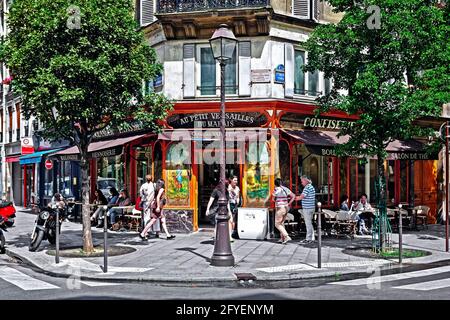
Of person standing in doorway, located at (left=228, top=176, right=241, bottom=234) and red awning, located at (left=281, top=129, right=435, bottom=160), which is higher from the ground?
red awning, located at (left=281, top=129, right=435, bottom=160)

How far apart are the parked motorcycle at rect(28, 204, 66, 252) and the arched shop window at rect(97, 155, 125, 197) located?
6763mm

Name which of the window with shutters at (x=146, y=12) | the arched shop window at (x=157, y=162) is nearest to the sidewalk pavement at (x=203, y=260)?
the arched shop window at (x=157, y=162)

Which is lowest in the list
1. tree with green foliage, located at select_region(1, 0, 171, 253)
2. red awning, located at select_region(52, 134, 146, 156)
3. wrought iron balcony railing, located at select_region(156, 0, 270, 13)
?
red awning, located at select_region(52, 134, 146, 156)

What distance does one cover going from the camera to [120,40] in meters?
13.0

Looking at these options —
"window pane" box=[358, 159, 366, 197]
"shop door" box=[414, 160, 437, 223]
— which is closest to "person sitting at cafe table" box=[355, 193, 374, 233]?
"window pane" box=[358, 159, 366, 197]

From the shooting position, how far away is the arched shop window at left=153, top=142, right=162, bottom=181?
18.1 metres

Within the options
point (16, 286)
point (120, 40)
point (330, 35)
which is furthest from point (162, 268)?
point (330, 35)

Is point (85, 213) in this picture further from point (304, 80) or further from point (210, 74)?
point (304, 80)

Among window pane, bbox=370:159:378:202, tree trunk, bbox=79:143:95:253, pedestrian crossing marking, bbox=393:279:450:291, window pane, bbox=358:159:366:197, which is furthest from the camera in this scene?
window pane, bbox=370:159:378:202

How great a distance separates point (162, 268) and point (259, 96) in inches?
294

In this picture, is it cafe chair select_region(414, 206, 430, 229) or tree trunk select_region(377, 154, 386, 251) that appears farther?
cafe chair select_region(414, 206, 430, 229)

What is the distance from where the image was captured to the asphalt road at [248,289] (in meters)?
8.42

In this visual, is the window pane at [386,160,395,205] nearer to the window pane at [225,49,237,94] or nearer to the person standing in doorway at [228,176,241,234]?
the window pane at [225,49,237,94]

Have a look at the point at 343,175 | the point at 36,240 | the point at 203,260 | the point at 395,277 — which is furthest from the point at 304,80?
the point at 36,240
